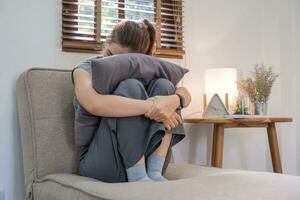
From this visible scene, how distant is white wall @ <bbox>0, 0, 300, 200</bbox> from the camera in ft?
5.65

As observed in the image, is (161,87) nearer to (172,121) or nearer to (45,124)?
(172,121)

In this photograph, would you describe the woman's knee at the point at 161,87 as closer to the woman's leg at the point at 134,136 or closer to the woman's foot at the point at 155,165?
the woman's leg at the point at 134,136

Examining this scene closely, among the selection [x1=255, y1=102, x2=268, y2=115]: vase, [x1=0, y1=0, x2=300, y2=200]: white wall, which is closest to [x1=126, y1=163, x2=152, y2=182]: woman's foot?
[x1=0, y1=0, x2=300, y2=200]: white wall

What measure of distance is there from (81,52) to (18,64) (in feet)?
1.01

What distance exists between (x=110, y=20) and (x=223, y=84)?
2.22ft

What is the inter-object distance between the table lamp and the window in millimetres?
236

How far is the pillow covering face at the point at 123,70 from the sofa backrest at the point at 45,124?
0.28 meters

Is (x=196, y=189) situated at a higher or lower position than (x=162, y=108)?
lower

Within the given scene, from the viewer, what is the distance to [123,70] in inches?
50.5

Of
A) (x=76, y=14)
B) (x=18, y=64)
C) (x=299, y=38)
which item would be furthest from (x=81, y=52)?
(x=299, y=38)

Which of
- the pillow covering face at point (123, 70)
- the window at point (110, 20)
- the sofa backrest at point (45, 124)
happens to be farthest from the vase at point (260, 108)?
the sofa backrest at point (45, 124)

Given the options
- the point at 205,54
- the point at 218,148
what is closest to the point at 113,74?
the point at 218,148

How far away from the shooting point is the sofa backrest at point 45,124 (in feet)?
4.63

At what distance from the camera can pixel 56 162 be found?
4.68 feet
